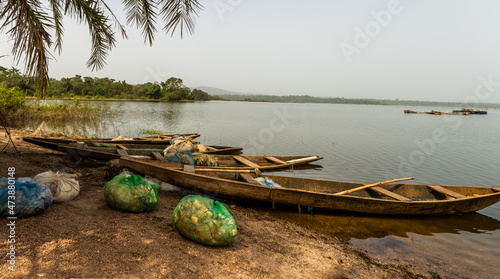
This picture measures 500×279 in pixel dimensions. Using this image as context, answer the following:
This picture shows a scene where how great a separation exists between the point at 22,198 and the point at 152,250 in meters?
1.84

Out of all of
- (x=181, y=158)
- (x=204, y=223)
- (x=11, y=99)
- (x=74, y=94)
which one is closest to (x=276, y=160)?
(x=181, y=158)

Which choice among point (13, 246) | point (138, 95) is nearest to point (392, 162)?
point (13, 246)

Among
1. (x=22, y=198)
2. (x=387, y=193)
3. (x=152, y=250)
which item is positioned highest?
(x=22, y=198)

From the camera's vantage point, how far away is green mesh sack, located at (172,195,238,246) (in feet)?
11.0

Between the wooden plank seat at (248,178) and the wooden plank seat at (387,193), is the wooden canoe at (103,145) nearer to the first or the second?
the wooden plank seat at (248,178)

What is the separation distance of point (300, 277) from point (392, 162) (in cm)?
1116

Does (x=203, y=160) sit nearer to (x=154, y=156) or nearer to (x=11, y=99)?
(x=154, y=156)

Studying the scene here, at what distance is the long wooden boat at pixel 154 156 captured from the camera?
7.20 meters

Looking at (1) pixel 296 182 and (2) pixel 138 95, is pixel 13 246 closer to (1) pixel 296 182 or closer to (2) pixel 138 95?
(1) pixel 296 182

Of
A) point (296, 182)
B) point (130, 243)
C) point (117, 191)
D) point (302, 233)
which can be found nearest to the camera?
point (130, 243)

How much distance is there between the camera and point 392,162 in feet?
41.0

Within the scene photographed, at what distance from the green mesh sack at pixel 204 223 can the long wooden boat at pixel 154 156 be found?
3.49 metres

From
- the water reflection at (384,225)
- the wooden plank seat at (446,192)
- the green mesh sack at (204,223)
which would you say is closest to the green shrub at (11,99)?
the green mesh sack at (204,223)

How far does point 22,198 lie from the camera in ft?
11.0
